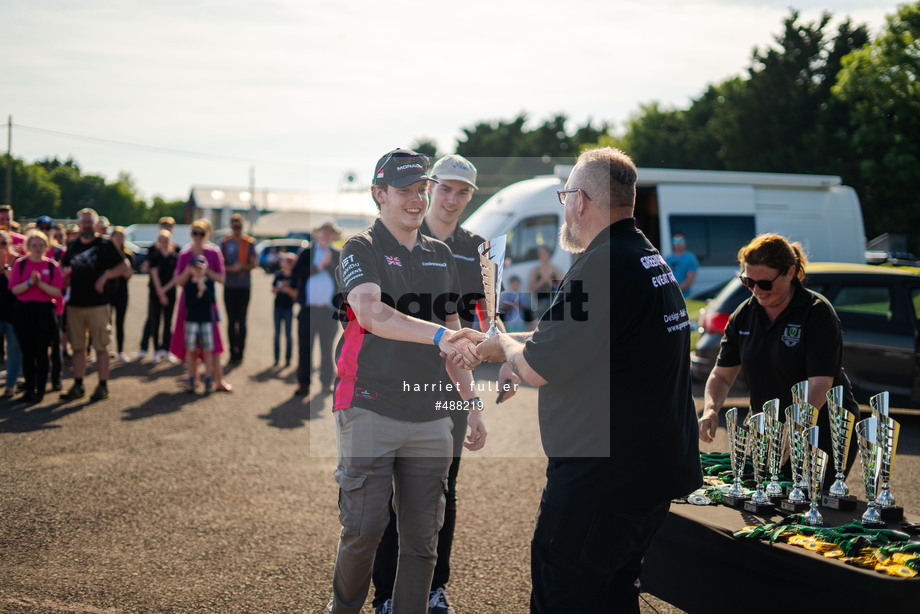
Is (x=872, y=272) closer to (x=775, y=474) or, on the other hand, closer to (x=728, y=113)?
(x=775, y=474)

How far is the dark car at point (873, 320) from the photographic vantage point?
314 inches

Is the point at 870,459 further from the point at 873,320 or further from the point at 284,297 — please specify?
the point at 284,297

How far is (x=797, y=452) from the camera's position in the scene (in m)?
3.19

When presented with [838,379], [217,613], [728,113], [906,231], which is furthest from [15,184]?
[906,231]

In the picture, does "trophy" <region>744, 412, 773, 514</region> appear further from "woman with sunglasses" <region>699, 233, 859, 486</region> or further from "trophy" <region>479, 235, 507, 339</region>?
"trophy" <region>479, 235, 507, 339</region>

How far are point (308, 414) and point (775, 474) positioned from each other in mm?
6213

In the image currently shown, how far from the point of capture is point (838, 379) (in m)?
3.76

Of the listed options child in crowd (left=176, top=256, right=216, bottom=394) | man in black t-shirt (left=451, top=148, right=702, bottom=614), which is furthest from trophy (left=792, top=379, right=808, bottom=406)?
child in crowd (left=176, top=256, right=216, bottom=394)

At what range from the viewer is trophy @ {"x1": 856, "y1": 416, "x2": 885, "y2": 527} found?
2.95 metres

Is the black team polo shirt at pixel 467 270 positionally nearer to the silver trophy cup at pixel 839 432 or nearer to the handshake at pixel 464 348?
the handshake at pixel 464 348

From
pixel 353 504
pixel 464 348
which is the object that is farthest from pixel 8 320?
pixel 464 348

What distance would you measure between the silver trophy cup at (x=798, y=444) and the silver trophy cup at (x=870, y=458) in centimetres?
21

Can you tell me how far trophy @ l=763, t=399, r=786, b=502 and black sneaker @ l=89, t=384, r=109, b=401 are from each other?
7.94 meters

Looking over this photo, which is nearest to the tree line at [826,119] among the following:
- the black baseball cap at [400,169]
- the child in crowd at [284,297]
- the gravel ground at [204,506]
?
the child in crowd at [284,297]
